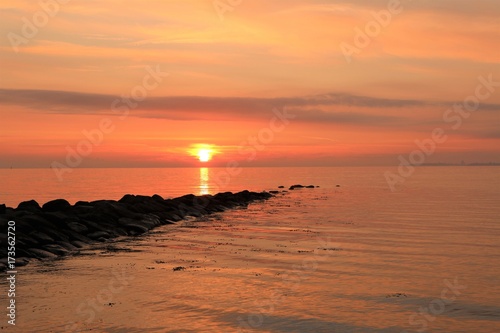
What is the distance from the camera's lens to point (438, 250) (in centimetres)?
2644

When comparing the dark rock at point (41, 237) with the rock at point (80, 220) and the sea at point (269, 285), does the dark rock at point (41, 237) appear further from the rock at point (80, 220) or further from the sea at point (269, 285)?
the sea at point (269, 285)

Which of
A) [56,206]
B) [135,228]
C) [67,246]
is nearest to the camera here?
[67,246]

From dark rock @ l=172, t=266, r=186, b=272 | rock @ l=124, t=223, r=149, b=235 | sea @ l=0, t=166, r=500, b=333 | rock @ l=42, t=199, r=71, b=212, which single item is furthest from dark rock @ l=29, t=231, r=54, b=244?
rock @ l=42, t=199, r=71, b=212

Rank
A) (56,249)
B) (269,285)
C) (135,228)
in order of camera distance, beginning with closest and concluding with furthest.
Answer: (269,285), (56,249), (135,228)

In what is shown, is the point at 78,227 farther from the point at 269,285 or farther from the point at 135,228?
the point at 269,285

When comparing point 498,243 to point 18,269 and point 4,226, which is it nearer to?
point 18,269

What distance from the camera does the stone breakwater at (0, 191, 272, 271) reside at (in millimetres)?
24281

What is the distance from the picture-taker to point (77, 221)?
102ft

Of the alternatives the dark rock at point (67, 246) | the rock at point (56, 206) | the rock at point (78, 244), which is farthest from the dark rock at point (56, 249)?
the rock at point (56, 206)

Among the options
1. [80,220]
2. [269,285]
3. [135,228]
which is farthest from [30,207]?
[269,285]

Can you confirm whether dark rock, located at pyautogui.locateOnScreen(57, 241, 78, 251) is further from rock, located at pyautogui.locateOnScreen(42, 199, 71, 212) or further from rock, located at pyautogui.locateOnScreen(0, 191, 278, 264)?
rock, located at pyautogui.locateOnScreen(42, 199, 71, 212)

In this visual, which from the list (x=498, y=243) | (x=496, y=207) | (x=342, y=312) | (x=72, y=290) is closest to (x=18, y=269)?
(x=72, y=290)

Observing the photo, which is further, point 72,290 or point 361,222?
point 361,222

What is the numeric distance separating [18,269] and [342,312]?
12.8 metres
